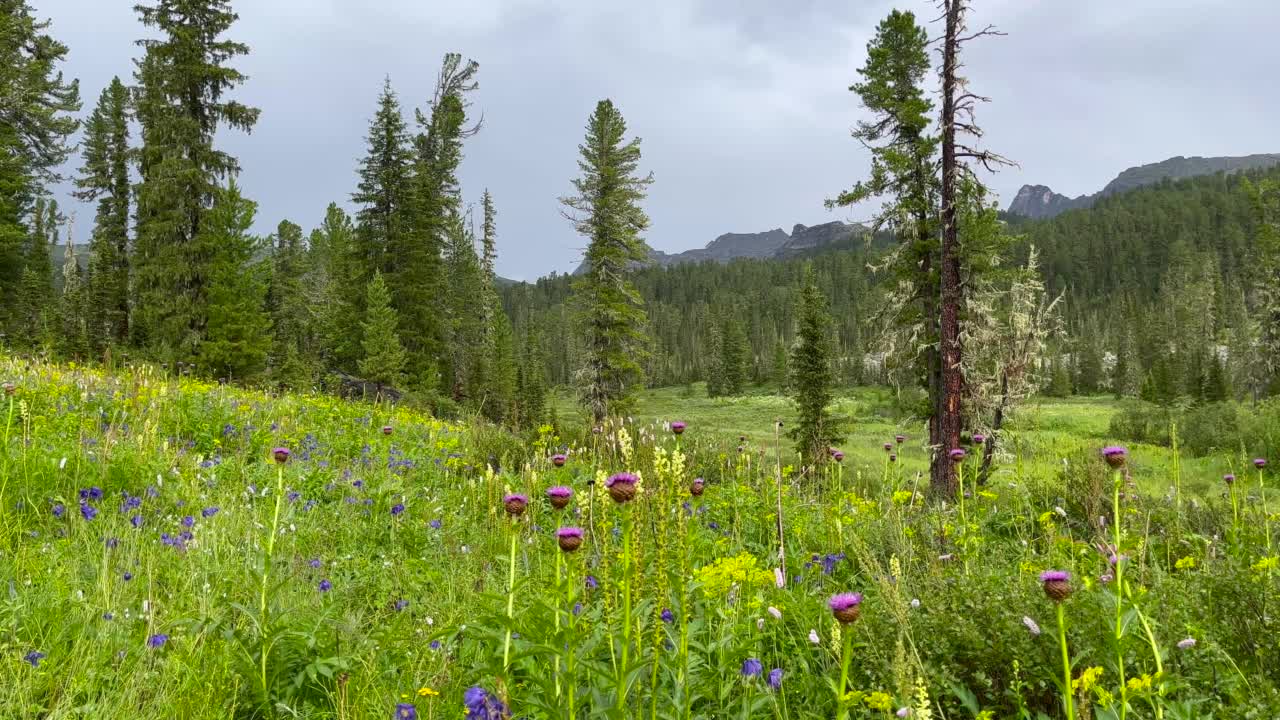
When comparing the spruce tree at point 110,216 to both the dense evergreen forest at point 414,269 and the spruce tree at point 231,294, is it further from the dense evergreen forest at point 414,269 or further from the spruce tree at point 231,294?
the spruce tree at point 231,294

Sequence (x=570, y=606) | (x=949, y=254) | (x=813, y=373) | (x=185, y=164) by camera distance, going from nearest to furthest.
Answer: (x=570, y=606)
(x=949, y=254)
(x=185, y=164)
(x=813, y=373)

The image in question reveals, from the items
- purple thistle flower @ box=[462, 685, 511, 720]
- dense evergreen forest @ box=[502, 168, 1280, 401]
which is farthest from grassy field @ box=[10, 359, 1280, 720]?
dense evergreen forest @ box=[502, 168, 1280, 401]

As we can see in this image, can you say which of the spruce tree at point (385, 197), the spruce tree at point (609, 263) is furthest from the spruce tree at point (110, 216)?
the spruce tree at point (609, 263)

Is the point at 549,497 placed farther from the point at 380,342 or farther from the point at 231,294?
the point at 380,342

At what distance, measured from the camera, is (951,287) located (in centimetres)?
1298

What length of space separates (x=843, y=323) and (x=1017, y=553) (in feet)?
448

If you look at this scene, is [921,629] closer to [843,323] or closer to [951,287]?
[951,287]

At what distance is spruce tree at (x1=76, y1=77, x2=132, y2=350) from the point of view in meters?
31.6

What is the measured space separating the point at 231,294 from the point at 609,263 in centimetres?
1302

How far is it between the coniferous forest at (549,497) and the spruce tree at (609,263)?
15cm

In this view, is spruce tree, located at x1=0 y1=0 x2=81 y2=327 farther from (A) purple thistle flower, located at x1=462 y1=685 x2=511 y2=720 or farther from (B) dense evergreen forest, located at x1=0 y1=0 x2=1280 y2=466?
(A) purple thistle flower, located at x1=462 y1=685 x2=511 y2=720

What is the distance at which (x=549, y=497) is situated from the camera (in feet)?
6.11

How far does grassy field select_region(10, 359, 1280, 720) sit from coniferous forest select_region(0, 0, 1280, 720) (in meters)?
0.03

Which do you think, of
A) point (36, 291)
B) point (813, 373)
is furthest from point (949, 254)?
point (36, 291)
